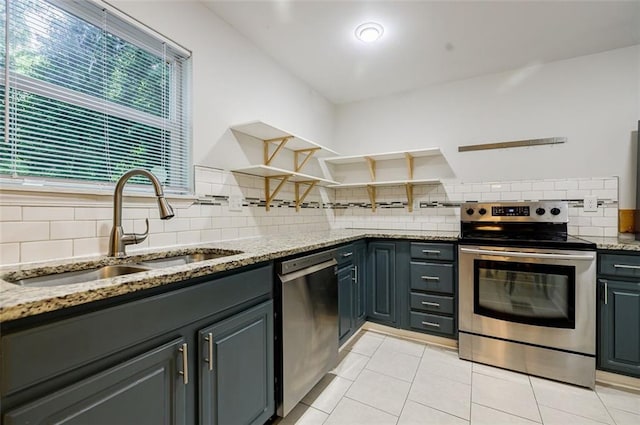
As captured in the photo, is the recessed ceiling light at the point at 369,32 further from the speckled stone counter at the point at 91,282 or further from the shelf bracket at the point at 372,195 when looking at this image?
the speckled stone counter at the point at 91,282

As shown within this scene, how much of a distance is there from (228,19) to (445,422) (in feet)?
9.41

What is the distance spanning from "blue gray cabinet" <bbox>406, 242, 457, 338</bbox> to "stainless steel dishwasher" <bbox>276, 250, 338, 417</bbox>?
86 centimetres

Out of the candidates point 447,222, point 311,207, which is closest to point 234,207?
point 311,207

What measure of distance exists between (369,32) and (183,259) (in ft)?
6.62

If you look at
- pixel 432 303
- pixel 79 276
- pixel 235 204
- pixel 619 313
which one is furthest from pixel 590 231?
pixel 79 276

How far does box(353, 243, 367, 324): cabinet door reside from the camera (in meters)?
2.43

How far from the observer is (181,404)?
1020mm

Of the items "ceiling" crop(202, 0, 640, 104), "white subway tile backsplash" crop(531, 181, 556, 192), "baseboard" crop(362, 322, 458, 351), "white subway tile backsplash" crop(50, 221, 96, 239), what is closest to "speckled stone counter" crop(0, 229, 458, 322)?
"white subway tile backsplash" crop(50, 221, 96, 239)

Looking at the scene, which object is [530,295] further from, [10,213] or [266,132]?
[10,213]

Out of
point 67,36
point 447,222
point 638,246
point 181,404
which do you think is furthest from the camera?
point 447,222

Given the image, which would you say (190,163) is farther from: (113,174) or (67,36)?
(67,36)

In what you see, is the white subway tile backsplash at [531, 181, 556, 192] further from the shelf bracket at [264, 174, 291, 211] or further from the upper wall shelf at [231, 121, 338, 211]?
the shelf bracket at [264, 174, 291, 211]

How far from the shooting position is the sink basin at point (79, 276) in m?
1.08

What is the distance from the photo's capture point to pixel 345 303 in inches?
88.1
